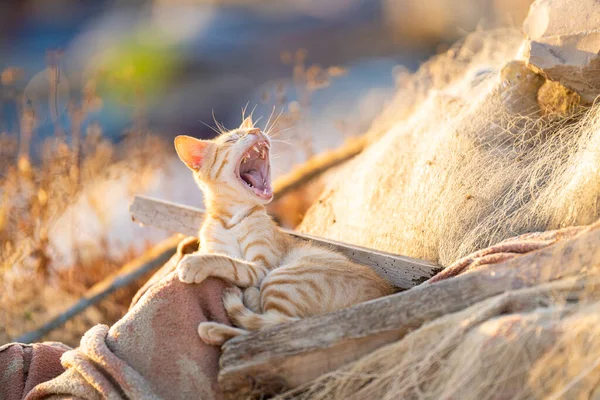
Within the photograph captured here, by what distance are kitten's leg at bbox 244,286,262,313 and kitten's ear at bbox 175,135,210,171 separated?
936 mm

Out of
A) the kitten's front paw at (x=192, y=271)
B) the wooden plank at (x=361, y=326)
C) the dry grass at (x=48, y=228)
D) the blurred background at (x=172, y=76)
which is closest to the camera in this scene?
the wooden plank at (x=361, y=326)

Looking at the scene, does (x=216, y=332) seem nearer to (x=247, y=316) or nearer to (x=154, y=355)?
(x=247, y=316)

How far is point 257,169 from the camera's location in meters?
3.16

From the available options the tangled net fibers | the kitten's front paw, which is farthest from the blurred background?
the kitten's front paw

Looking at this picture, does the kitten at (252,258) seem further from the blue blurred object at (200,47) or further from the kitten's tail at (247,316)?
the blue blurred object at (200,47)

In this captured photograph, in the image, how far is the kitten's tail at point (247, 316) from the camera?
7.09 feet

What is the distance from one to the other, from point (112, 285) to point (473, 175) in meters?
2.75

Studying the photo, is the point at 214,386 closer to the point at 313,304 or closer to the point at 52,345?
the point at 313,304

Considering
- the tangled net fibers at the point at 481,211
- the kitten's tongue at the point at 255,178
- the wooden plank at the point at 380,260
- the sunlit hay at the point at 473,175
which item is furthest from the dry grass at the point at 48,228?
the kitten's tongue at the point at 255,178

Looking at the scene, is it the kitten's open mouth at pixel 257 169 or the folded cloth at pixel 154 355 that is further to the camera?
the kitten's open mouth at pixel 257 169

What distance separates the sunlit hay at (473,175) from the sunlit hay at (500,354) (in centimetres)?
79

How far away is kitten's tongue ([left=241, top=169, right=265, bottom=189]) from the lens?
3072 millimetres

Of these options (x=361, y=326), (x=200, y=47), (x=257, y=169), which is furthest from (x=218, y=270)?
(x=200, y=47)

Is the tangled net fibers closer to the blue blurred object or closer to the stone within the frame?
the stone
